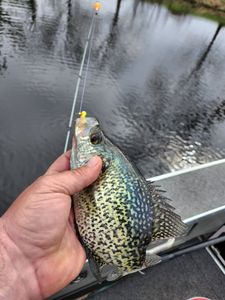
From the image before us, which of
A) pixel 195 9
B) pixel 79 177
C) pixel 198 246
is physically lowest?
pixel 195 9

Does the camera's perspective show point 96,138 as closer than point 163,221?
No

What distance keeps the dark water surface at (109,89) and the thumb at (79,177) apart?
5295 millimetres

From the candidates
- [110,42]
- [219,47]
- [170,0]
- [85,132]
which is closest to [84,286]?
[85,132]

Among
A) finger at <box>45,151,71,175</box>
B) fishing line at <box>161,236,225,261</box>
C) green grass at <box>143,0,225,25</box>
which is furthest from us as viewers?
green grass at <box>143,0,225,25</box>

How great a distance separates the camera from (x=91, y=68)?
1255 centimetres

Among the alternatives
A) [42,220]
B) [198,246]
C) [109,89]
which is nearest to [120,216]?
[42,220]

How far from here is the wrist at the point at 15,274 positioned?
90.5 inches

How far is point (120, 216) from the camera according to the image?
2.29 metres

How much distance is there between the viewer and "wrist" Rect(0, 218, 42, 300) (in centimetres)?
230

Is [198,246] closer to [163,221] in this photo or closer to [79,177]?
[163,221]

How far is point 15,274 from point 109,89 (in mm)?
9870

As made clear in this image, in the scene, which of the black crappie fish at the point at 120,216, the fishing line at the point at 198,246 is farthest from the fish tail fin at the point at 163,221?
the fishing line at the point at 198,246

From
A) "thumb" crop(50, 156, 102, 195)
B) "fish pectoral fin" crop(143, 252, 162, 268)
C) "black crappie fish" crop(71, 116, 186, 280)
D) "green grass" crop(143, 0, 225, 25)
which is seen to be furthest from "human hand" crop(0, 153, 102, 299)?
"green grass" crop(143, 0, 225, 25)

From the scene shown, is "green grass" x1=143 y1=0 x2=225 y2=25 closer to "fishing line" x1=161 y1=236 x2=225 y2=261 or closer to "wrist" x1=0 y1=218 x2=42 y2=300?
"fishing line" x1=161 y1=236 x2=225 y2=261
